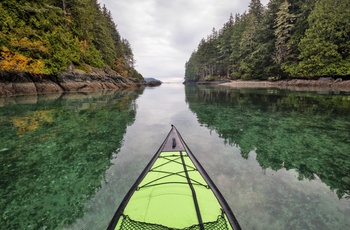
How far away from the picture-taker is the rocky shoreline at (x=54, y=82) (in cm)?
2036

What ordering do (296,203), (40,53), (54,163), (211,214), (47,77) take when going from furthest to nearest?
1. (47,77)
2. (40,53)
3. (54,163)
4. (296,203)
5. (211,214)

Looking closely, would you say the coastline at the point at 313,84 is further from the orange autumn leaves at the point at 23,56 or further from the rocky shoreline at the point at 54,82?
the orange autumn leaves at the point at 23,56

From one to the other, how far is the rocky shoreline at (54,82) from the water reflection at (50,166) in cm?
1326

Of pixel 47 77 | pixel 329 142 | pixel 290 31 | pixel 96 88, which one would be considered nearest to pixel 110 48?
pixel 96 88

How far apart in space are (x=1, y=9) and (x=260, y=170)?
1187 inches

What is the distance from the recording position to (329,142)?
7.34 m

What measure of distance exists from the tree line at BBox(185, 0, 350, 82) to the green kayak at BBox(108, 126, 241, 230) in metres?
35.9

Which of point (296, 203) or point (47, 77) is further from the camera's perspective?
point (47, 77)

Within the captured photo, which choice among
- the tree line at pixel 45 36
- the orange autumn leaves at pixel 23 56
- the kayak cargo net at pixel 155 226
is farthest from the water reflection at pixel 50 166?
the tree line at pixel 45 36

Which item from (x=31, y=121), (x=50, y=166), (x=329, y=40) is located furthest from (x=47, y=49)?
(x=329, y=40)

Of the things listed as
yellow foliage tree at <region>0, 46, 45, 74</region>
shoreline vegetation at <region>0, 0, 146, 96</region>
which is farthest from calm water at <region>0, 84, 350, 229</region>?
shoreline vegetation at <region>0, 0, 146, 96</region>

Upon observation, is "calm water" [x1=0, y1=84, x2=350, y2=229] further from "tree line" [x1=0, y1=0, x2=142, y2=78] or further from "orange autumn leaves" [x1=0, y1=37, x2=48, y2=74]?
"tree line" [x1=0, y1=0, x2=142, y2=78]

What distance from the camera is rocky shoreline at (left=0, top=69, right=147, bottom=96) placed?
20.4m

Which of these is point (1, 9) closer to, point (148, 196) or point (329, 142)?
point (148, 196)
